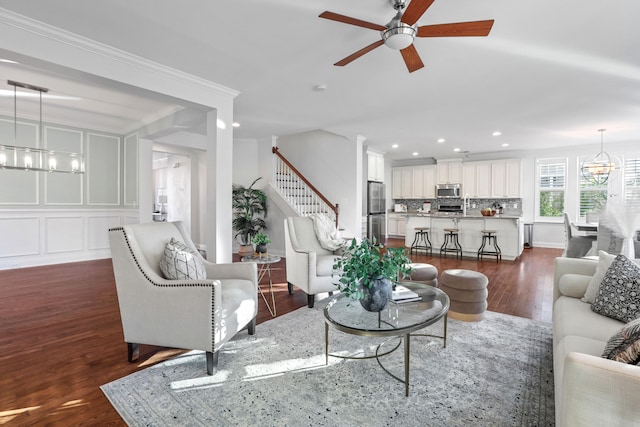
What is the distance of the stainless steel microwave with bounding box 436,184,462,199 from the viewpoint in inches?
363

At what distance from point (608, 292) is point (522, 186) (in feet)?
25.4

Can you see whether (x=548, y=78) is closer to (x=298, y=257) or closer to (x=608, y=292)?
(x=608, y=292)

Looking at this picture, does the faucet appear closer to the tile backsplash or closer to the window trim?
the tile backsplash

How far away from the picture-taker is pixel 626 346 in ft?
3.43

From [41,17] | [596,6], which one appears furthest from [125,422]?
[596,6]

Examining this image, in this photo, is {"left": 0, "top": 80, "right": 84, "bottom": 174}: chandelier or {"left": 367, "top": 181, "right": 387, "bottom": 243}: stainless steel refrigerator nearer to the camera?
{"left": 0, "top": 80, "right": 84, "bottom": 174}: chandelier

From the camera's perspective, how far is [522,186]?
8.44 metres

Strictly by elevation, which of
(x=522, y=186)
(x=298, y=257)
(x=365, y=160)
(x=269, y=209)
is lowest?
(x=298, y=257)

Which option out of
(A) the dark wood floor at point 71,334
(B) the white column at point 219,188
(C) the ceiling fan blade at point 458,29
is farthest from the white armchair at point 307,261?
(C) the ceiling fan blade at point 458,29

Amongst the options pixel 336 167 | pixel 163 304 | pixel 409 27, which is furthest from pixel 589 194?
pixel 163 304

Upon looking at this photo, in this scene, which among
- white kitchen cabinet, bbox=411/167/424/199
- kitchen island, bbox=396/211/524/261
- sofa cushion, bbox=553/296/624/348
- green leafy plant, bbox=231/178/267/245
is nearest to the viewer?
sofa cushion, bbox=553/296/624/348

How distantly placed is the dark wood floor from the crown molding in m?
2.43

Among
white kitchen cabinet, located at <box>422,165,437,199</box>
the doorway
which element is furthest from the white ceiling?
white kitchen cabinet, located at <box>422,165,437,199</box>

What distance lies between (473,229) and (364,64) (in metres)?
4.85
